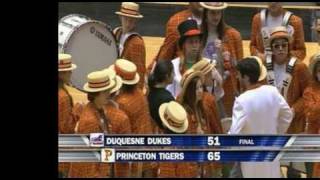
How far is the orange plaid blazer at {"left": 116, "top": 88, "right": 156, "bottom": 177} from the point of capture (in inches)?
266

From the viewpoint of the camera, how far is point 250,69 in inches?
267

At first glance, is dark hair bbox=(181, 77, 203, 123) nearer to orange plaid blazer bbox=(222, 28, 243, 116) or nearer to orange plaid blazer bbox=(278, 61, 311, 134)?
orange plaid blazer bbox=(222, 28, 243, 116)

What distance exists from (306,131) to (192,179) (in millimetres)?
982

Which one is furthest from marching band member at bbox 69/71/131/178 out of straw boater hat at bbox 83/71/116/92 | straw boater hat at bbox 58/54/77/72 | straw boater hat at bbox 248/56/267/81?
straw boater hat at bbox 248/56/267/81

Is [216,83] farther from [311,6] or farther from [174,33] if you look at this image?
[311,6]

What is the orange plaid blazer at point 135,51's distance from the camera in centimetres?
682

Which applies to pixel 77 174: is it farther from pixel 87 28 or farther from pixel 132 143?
pixel 87 28

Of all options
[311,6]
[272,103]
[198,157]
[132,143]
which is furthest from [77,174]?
[311,6]

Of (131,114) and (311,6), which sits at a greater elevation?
(311,6)

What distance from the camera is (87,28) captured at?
22.1 feet

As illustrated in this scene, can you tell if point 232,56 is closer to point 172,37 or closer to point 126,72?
point 172,37

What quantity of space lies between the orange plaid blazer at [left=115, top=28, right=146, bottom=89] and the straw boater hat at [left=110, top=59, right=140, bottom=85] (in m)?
0.04

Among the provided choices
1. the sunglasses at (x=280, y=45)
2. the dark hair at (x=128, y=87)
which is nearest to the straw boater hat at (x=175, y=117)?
the dark hair at (x=128, y=87)

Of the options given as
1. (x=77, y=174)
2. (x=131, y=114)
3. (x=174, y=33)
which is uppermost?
(x=174, y=33)
